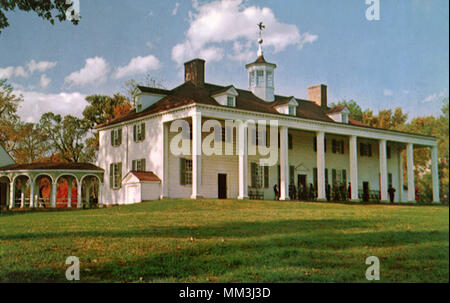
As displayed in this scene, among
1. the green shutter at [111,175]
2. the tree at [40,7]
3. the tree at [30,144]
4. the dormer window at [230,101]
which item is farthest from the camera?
the green shutter at [111,175]

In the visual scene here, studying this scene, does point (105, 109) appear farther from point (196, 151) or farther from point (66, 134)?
point (196, 151)

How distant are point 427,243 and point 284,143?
62.7ft

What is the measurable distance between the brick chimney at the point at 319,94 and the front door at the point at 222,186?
1260 centimetres

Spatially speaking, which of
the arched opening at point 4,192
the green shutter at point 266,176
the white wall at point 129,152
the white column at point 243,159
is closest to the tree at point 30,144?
the arched opening at point 4,192

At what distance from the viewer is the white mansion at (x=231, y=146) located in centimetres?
2580

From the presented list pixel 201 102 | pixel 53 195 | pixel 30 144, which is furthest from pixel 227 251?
pixel 53 195

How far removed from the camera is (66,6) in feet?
37.9

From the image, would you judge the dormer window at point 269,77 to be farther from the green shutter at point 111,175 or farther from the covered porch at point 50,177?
the covered porch at point 50,177

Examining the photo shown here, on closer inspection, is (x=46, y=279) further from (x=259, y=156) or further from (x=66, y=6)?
(x=259, y=156)

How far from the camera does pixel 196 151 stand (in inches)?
957

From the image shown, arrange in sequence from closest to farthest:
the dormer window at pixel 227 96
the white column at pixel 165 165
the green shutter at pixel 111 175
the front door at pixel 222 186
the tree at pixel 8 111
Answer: the tree at pixel 8 111 → the white column at pixel 165 165 → the dormer window at pixel 227 96 → the front door at pixel 222 186 → the green shutter at pixel 111 175

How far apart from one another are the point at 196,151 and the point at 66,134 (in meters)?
7.00

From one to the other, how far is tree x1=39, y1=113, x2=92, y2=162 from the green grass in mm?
10021
